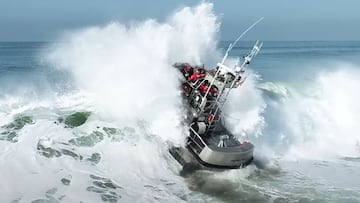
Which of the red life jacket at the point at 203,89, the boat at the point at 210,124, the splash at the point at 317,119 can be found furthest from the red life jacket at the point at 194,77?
the splash at the point at 317,119

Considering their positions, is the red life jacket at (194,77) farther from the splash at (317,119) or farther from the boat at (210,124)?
the splash at (317,119)

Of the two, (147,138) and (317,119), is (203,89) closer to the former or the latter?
(147,138)

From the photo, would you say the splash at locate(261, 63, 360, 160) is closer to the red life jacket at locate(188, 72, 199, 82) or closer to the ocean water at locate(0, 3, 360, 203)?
the ocean water at locate(0, 3, 360, 203)

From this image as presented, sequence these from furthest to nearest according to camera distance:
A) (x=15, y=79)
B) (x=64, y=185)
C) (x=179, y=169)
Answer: (x=15, y=79)
(x=179, y=169)
(x=64, y=185)

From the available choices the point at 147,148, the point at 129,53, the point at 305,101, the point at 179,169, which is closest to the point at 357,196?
the point at 179,169

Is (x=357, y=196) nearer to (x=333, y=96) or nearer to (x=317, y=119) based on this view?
(x=317, y=119)

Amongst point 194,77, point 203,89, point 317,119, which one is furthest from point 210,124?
point 317,119
